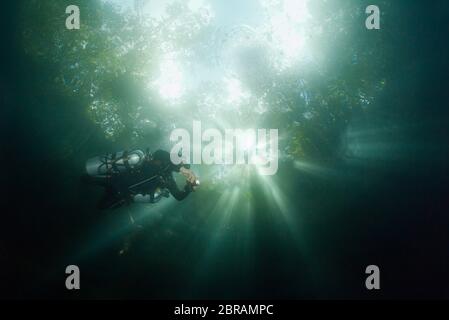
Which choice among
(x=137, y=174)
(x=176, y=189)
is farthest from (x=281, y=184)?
(x=137, y=174)

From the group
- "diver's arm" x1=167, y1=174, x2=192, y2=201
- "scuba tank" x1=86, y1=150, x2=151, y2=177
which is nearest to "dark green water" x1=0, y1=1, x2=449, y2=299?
"scuba tank" x1=86, y1=150, x2=151, y2=177

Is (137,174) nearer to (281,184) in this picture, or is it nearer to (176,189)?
(176,189)

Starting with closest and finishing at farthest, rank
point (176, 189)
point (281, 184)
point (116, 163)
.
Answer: point (116, 163), point (176, 189), point (281, 184)

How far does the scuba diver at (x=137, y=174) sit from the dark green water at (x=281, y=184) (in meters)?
6.30

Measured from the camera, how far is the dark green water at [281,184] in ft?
37.0

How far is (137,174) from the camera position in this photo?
7.11 m

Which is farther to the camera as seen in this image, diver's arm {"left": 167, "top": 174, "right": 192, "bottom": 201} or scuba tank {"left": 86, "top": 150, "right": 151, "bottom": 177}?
diver's arm {"left": 167, "top": 174, "right": 192, "bottom": 201}

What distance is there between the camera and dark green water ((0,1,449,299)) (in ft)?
37.0

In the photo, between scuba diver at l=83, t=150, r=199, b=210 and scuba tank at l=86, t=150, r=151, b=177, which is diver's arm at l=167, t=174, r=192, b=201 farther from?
scuba tank at l=86, t=150, r=151, b=177

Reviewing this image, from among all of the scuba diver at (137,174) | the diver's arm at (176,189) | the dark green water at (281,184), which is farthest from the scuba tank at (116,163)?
the dark green water at (281,184)

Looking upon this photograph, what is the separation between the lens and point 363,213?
14.0 metres

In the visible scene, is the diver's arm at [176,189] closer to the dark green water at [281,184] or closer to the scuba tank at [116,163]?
the scuba tank at [116,163]

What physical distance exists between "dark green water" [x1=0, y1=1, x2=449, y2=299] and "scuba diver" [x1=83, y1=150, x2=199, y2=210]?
630cm

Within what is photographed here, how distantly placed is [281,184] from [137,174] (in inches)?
458
